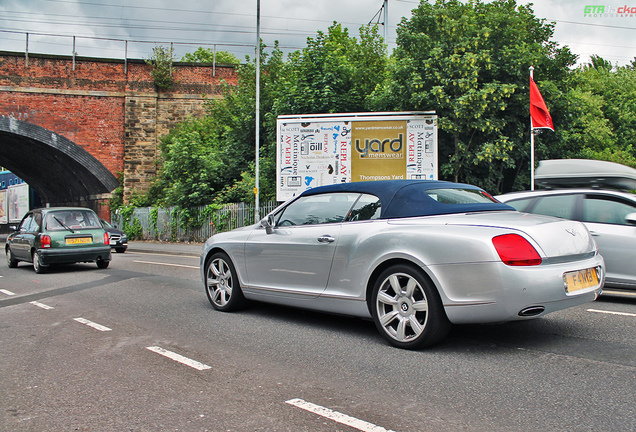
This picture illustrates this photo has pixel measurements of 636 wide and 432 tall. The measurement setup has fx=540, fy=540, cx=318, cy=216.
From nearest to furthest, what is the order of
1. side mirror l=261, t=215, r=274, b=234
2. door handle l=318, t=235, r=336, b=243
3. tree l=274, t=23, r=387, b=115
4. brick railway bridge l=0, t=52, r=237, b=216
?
1. door handle l=318, t=235, r=336, b=243
2. side mirror l=261, t=215, r=274, b=234
3. tree l=274, t=23, r=387, b=115
4. brick railway bridge l=0, t=52, r=237, b=216

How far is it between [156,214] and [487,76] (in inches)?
692

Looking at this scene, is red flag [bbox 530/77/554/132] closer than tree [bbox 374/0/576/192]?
Yes

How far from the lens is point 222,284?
665 centimetres

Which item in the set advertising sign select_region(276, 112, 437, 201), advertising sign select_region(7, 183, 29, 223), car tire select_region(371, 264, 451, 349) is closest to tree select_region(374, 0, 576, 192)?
advertising sign select_region(276, 112, 437, 201)

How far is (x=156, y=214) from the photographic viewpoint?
28.1 meters

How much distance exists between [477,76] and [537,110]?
2497mm

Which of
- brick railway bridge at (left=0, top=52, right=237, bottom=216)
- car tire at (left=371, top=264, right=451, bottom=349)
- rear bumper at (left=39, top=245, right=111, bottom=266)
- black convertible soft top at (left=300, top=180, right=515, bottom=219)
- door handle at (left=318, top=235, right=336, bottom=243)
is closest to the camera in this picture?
car tire at (left=371, top=264, right=451, bottom=349)

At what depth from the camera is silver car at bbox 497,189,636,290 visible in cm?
706

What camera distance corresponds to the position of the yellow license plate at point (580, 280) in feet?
14.6

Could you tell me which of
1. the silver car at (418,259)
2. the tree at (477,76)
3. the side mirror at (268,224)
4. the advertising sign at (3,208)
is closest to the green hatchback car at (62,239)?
the silver car at (418,259)

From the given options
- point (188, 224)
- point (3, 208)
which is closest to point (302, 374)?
point (188, 224)

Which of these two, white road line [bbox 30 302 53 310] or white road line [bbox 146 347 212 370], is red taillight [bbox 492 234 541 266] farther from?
white road line [bbox 30 302 53 310]

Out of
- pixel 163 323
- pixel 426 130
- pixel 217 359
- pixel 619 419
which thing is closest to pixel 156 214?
pixel 426 130

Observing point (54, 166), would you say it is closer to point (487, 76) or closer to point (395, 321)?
point (487, 76)
